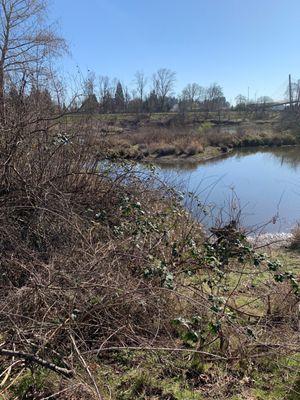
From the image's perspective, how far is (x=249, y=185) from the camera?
1681 cm

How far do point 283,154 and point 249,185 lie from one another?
1246cm

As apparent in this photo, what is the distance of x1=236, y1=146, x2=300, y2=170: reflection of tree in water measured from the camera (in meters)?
23.4

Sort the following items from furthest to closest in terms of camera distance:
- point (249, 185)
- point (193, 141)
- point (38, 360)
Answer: point (193, 141), point (249, 185), point (38, 360)

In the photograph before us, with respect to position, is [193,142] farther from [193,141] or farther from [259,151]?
[259,151]

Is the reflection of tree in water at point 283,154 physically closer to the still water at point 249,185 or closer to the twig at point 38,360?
the still water at point 249,185

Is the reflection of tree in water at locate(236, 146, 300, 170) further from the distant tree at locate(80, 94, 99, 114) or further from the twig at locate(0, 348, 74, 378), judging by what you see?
the twig at locate(0, 348, 74, 378)

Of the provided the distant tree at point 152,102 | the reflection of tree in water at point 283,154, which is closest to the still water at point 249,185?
the reflection of tree in water at point 283,154

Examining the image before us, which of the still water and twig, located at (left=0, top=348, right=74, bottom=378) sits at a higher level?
twig, located at (left=0, top=348, right=74, bottom=378)

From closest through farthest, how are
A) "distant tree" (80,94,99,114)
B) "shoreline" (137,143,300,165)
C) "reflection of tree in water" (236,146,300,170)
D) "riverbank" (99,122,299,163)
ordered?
"distant tree" (80,94,99,114)
"reflection of tree in water" (236,146,300,170)
"shoreline" (137,143,300,165)
"riverbank" (99,122,299,163)

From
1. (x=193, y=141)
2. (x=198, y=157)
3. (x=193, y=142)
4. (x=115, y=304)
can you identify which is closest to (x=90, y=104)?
(x=115, y=304)

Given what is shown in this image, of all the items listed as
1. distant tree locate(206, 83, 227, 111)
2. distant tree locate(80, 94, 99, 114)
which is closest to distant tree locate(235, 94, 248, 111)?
distant tree locate(206, 83, 227, 111)

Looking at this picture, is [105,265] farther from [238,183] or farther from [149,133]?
[149,133]

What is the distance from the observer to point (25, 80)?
5141mm

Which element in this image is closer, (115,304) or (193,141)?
(115,304)
